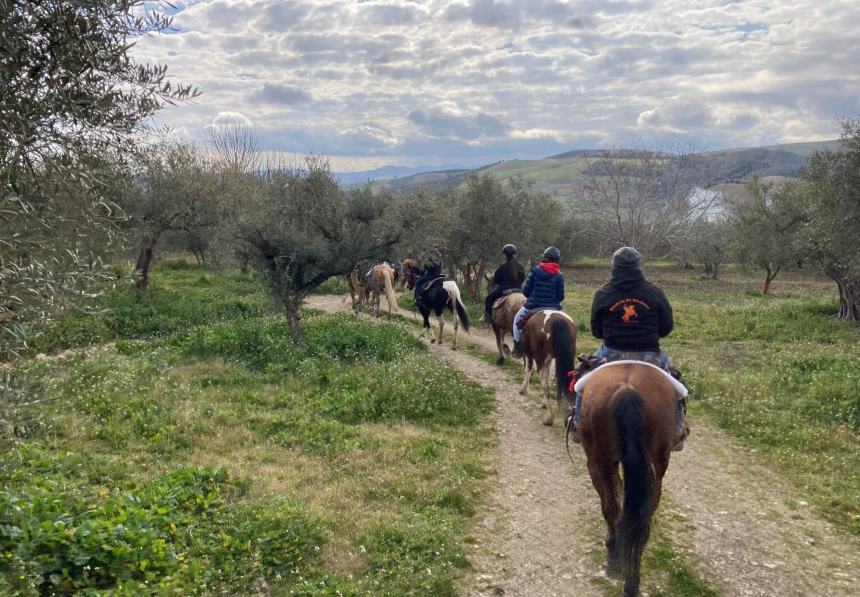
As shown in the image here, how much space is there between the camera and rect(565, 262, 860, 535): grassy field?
29.7 ft

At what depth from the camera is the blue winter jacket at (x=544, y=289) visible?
1212 centimetres

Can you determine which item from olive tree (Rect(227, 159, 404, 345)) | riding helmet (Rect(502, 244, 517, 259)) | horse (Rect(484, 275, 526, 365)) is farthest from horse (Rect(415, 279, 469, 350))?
olive tree (Rect(227, 159, 404, 345))

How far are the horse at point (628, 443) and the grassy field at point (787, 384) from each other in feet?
12.2

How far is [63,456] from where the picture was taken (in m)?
8.30

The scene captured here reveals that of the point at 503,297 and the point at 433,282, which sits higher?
the point at 433,282

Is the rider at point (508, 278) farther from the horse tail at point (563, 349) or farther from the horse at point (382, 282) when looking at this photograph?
the horse at point (382, 282)

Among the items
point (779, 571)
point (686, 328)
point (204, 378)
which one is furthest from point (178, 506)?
point (686, 328)

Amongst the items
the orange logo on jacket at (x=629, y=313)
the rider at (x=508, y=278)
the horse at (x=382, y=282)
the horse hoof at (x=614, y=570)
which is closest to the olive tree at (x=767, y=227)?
the rider at (x=508, y=278)

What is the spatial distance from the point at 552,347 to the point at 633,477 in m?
5.69

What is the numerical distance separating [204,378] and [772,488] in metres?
12.2

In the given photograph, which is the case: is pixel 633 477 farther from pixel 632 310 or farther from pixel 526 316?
pixel 526 316

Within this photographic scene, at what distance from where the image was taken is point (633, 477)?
555cm

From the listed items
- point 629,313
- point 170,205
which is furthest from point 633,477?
point 170,205

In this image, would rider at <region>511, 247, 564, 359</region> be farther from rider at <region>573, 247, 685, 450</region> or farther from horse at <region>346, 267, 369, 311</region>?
horse at <region>346, 267, 369, 311</region>
